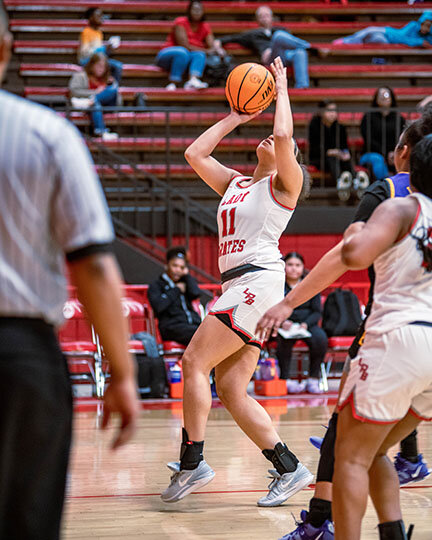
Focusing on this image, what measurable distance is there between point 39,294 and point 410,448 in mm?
3049

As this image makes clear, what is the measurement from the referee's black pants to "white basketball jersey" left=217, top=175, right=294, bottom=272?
2.49 metres

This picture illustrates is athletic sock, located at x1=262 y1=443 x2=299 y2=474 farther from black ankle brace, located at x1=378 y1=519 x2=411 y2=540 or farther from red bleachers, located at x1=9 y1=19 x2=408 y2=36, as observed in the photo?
red bleachers, located at x1=9 y1=19 x2=408 y2=36

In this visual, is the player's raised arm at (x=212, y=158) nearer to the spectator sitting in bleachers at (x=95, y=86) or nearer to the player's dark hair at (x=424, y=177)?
→ the player's dark hair at (x=424, y=177)

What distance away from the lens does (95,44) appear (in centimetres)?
1331

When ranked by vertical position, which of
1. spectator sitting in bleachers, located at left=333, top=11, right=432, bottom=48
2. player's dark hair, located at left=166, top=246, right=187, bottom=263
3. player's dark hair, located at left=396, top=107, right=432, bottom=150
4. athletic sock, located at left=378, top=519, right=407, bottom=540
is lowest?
player's dark hair, located at left=166, top=246, right=187, bottom=263

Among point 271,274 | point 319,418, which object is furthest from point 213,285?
point 271,274

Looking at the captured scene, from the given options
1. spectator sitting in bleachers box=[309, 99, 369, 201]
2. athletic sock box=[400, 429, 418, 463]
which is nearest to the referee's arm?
athletic sock box=[400, 429, 418, 463]

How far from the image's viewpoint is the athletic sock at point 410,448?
14.4 ft

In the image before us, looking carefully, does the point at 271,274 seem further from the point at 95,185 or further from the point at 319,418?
the point at 319,418

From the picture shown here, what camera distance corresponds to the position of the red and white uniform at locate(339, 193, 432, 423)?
102 inches

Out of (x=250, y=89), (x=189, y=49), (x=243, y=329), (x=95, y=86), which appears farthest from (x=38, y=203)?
(x=189, y=49)

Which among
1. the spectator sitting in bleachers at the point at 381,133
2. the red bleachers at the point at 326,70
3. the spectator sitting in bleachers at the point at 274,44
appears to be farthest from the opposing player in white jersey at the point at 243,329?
the red bleachers at the point at 326,70

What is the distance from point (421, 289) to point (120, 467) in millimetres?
3103

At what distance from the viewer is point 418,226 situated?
262cm
